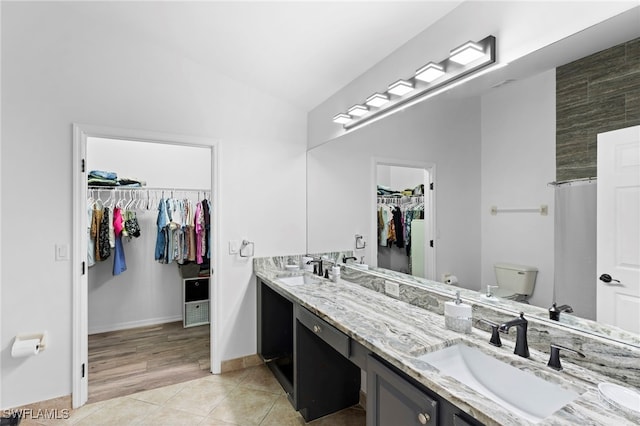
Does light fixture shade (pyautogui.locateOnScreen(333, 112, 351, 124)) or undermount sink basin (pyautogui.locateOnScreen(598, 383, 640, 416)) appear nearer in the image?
undermount sink basin (pyautogui.locateOnScreen(598, 383, 640, 416))

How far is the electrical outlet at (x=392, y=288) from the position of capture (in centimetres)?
201

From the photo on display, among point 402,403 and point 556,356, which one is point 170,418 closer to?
point 402,403

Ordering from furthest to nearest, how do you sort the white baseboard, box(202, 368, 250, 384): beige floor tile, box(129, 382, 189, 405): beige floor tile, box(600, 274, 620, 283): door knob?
the white baseboard < box(202, 368, 250, 384): beige floor tile < box(129, 382, 189, 405): beige floor tile < box(600, 274, 620, 283): door knob

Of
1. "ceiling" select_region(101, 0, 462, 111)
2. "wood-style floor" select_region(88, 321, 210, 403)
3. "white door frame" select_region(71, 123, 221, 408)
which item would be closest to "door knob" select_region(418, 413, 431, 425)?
"ceiling" select_region(101, 0, 462, 111)

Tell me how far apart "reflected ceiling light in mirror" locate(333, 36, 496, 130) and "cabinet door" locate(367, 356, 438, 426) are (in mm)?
1376

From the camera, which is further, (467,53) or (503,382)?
(467,53)

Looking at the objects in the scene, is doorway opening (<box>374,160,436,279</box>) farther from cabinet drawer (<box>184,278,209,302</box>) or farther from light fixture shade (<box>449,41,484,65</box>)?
cabinet drawer (<box>184,278,209,302</box>)

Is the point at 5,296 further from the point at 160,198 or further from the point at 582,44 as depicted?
the point at 582,44

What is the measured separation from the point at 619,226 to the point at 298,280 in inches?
88.8

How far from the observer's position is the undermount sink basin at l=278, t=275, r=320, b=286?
8.93 feet

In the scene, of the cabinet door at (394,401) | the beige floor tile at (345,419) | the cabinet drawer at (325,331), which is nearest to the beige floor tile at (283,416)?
the beige floor tile at (345,419)

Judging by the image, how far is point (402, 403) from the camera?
1.16 metres

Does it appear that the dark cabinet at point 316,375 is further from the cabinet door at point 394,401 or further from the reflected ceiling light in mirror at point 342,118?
the reflected ceiling light in mirror at point 342,118

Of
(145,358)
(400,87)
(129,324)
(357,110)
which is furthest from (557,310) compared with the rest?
(129,324)
